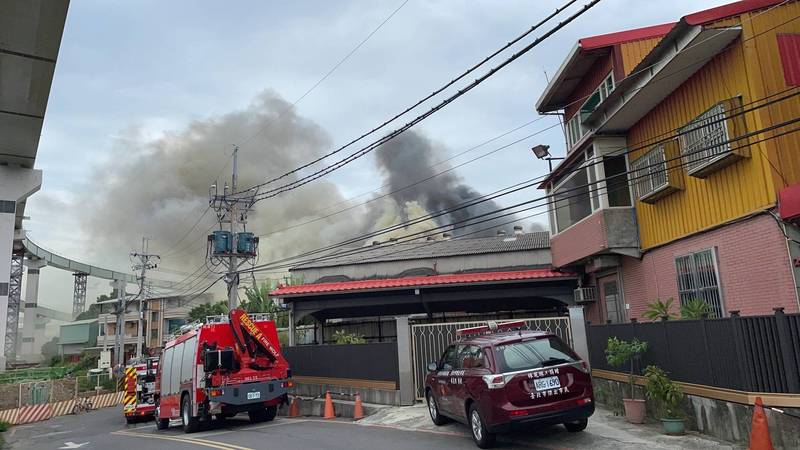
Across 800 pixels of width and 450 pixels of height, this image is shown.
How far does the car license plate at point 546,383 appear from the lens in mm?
7801

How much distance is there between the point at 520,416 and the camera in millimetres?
7629

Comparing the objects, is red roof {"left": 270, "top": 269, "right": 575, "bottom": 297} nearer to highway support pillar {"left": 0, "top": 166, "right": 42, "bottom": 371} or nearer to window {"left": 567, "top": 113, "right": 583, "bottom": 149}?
window {"left": 567, "top": 113, "right": 583, "bottom": 149}

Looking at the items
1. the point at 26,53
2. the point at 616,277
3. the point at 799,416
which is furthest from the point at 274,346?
the point at 799,416

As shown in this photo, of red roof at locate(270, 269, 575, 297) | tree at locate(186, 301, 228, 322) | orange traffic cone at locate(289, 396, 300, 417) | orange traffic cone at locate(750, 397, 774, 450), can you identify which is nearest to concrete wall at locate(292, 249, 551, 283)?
red roof at locate(270, 269, 575, 297)

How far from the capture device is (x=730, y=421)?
24.0ft

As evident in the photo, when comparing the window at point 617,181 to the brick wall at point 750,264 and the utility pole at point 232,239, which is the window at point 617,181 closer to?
the brick wall at point 750,264

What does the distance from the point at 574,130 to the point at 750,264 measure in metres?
8.35

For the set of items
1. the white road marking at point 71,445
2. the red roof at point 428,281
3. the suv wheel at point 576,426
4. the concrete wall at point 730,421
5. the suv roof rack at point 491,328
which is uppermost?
the red roof at point 428,281

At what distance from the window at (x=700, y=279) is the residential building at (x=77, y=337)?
93674 millimetres

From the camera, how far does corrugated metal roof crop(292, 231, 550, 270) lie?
23.7 m

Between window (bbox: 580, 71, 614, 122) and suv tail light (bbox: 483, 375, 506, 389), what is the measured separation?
33.1 feet

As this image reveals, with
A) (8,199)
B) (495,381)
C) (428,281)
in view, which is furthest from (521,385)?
(8,199)

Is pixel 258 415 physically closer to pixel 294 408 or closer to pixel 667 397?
pixel 294 408

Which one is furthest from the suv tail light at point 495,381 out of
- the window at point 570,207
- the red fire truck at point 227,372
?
the window at point 570,207
